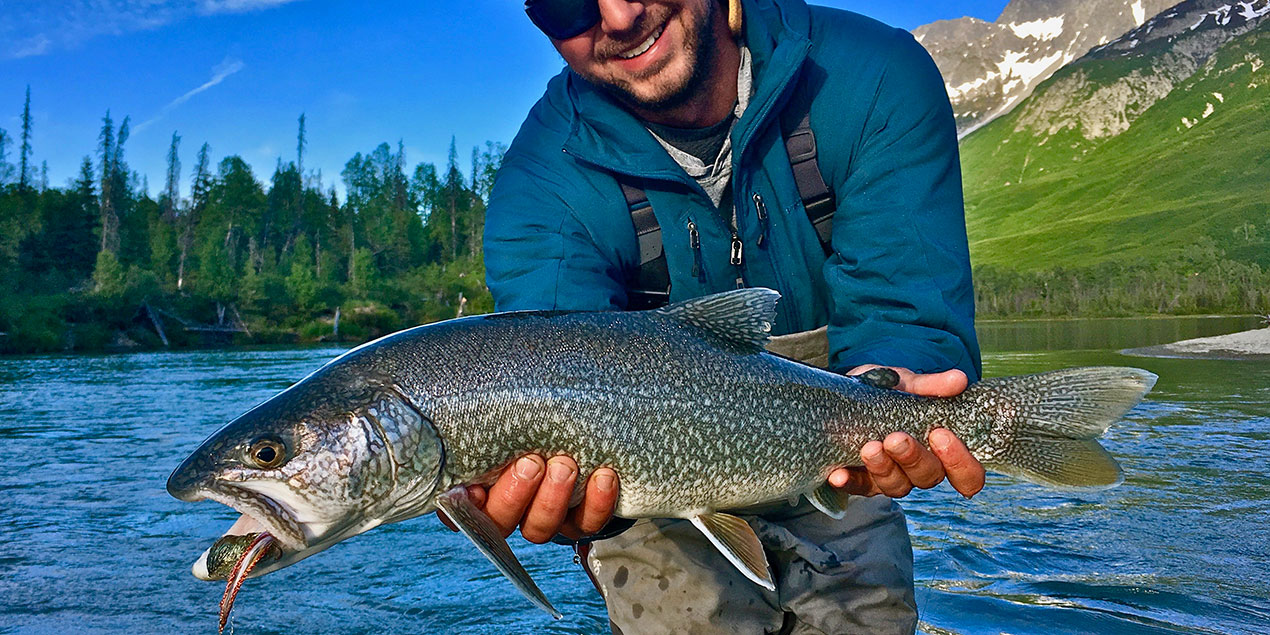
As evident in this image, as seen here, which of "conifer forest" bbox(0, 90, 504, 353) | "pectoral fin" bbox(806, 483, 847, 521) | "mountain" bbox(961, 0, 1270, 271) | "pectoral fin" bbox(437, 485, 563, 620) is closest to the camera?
"pectoral fin" bbox(437, 485, 563, 620)

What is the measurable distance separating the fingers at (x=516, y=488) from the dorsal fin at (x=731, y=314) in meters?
0.73

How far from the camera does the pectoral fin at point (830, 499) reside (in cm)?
326

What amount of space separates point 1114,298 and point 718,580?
7208 cm

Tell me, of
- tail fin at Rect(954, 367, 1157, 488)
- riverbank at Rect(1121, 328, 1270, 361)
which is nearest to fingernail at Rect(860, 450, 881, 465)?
tail fin at Rect(954, 367, 1157, 488)

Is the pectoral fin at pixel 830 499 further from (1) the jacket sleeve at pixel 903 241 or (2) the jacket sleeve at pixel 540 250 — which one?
(2) the jacket sleeve at pixel 540 250

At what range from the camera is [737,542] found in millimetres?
3072

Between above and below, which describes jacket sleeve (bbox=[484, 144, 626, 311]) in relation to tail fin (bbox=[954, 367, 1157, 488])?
above

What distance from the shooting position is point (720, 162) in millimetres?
4062

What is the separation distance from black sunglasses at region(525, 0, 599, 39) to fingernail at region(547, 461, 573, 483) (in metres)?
2.25

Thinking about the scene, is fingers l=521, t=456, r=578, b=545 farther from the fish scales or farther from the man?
the man

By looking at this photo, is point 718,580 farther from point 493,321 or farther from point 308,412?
point 308,412

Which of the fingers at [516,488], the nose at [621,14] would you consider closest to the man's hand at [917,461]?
the fingers at [516,488]

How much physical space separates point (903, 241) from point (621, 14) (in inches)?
64.1

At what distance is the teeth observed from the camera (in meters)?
4.00
